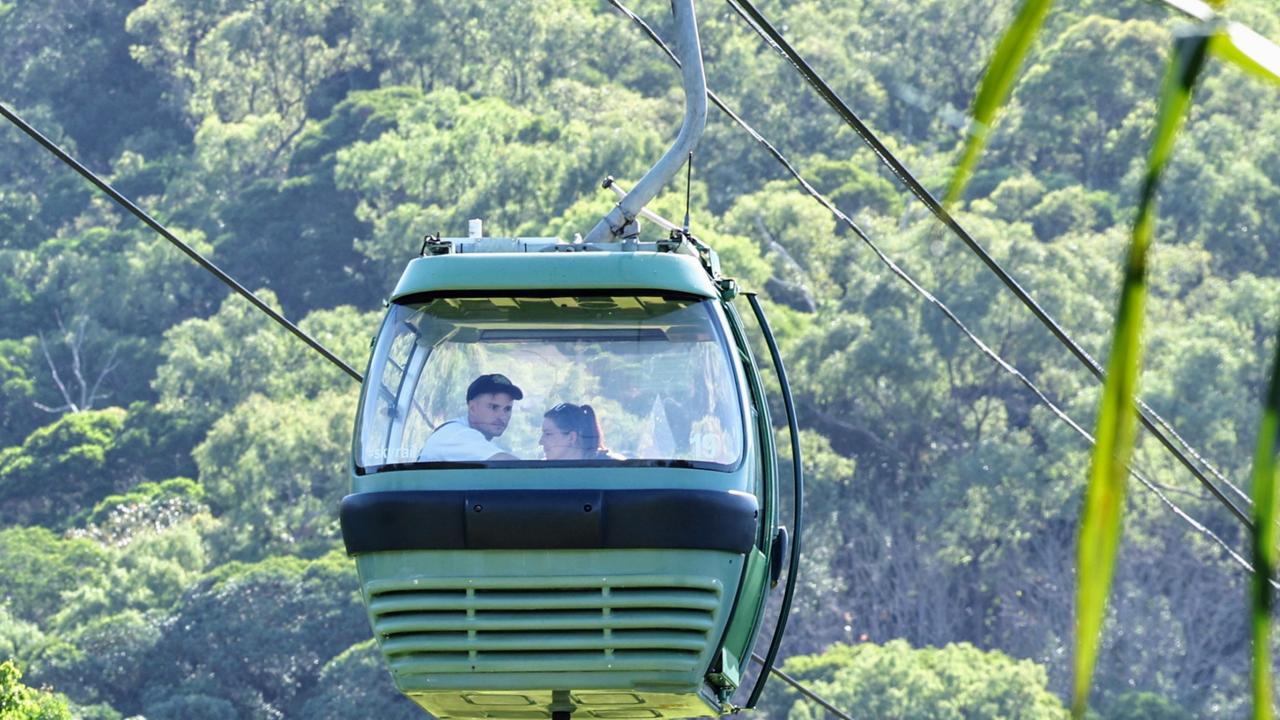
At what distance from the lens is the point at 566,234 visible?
4088 cm

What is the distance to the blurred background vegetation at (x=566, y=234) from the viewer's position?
124 ft

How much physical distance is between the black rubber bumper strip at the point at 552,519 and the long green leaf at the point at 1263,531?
4392 mm

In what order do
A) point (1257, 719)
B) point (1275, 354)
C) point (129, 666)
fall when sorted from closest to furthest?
point (1257, 719) → point (1275, 354) → point (129, 666)

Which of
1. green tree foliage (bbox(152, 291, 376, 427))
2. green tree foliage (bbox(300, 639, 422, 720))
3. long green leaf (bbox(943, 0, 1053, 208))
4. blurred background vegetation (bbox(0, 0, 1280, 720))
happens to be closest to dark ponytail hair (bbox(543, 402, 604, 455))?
long green leaf (bbox(943, 0, 1053, 208))

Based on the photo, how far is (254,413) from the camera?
144ft

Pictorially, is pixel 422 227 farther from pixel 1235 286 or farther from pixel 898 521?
pixel 1235 286

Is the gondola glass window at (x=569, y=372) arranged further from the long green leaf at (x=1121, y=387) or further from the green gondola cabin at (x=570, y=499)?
the long green leaf at (x=1121, y=387)

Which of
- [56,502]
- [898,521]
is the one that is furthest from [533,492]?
[56,502]

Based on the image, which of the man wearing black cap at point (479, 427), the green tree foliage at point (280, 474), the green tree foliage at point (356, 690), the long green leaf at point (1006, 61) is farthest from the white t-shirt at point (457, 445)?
the green tree foliage at point (280, 474)

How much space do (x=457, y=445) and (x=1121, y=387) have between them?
461cm

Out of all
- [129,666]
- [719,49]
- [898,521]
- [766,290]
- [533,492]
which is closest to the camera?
[533,492]

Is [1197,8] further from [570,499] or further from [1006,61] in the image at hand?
[570,499]

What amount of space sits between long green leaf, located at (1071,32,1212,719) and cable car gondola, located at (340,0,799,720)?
4265 millimetres

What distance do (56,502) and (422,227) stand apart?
7.95 metres
